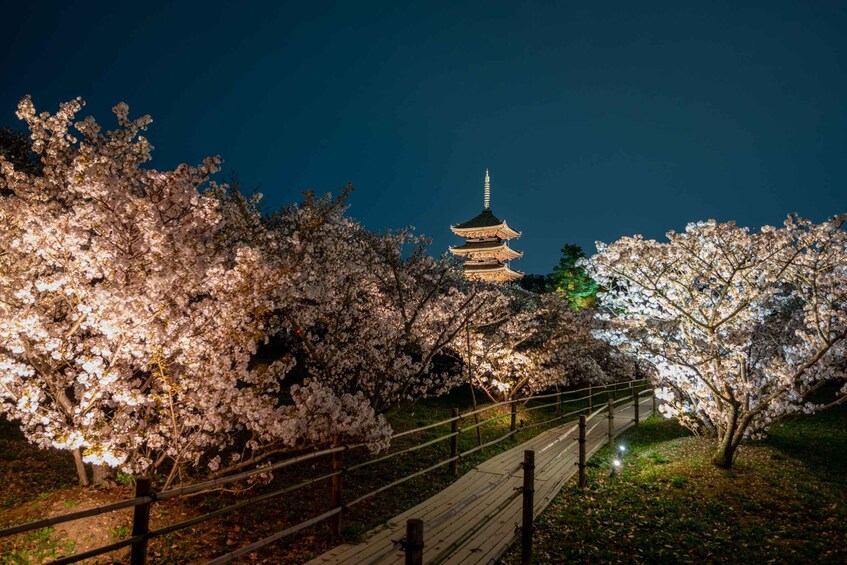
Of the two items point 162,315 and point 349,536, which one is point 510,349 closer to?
point 349,536

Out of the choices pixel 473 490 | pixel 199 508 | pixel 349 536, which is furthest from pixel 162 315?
pixel 473 490

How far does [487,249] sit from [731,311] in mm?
29610

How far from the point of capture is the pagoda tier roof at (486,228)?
38.8 meters

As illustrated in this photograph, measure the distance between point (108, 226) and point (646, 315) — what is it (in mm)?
11054

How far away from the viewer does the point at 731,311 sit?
352 inches

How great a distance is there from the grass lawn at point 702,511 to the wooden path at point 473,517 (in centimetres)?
34

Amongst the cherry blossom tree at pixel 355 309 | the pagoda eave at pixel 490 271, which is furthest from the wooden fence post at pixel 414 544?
the pagoda eave at pixel 490 271

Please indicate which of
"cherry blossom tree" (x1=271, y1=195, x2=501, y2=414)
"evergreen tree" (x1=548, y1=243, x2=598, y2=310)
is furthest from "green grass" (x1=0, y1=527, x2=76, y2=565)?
"evergreen tree" (x1=548, y1=243, x2=598, y2=310)

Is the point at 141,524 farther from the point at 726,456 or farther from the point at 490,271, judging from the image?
the point at 490,271

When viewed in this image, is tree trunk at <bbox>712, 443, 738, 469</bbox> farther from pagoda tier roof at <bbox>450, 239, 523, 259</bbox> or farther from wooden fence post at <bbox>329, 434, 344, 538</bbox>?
pagoda tier roof at <bbox>450, 239, 523, 259</bbox>

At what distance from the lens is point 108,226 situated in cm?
619

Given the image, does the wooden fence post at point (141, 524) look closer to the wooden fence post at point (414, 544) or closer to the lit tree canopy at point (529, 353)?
the wooden fence post at point (414, 544)

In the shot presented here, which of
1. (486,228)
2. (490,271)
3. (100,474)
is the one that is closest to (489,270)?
(490,271)

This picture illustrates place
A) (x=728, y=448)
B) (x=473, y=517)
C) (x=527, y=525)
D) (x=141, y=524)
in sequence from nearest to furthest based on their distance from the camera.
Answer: (x=141, y=524), (x=527, y=525), (x=473, y=517), (x=728, y=448)
